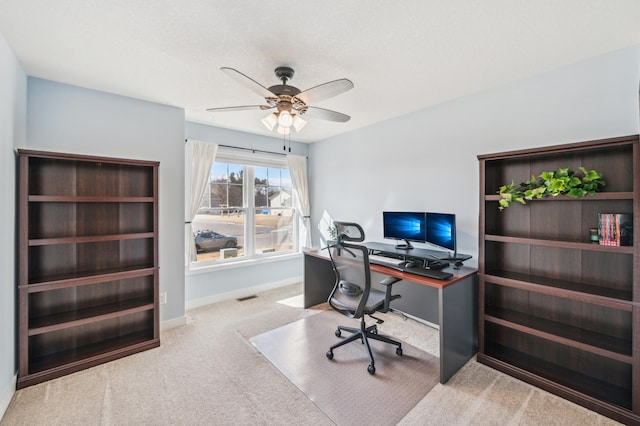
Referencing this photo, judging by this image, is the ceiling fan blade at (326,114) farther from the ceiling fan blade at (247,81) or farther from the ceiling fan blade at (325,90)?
the ceiling fan blade at (247,81)

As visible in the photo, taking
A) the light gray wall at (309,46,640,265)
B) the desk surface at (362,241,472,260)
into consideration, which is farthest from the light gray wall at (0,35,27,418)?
the desk surface at (362,241,472,260)

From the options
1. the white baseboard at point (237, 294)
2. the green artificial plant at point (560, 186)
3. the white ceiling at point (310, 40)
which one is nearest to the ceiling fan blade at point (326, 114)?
the white ceiling at point (310, 40)

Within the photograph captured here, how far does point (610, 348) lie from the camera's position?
187cm

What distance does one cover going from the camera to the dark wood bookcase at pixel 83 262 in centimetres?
220

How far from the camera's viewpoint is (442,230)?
2.78m

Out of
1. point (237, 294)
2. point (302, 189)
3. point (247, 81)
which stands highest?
point (247, 81)

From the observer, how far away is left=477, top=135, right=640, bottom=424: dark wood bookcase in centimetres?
185

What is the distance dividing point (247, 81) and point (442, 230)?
222 cm

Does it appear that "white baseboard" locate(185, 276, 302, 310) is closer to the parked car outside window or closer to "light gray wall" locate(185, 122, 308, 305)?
"light gray wall" locate(185, 122, 308, 305)

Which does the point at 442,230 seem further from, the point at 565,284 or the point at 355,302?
the point at 355,302

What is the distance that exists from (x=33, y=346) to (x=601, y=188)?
4720 millimetres

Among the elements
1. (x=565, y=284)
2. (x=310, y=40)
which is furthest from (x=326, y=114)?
(x=565, y=284)

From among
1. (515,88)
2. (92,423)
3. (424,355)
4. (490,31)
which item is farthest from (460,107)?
(92,423)

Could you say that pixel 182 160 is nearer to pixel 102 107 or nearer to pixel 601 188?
pixel 102 107
